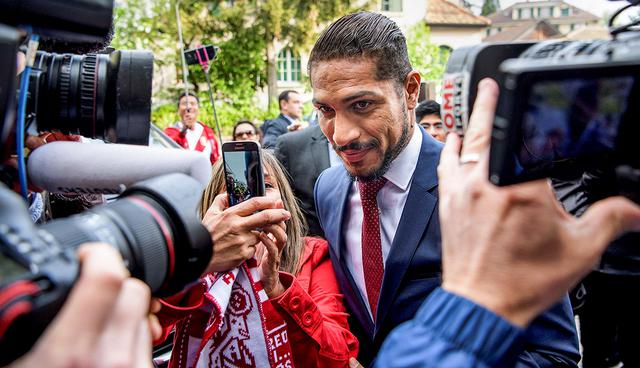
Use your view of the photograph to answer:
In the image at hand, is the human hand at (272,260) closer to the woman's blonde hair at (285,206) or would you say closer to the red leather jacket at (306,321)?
the red leather jacket at (306,321)

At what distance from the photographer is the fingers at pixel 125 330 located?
72 centimetres

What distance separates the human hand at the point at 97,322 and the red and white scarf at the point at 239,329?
890 mm

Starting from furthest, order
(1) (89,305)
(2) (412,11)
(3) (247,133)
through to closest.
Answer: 1. (2) (412,11)
2. (3) (247,133)
3. (1) (89,305)

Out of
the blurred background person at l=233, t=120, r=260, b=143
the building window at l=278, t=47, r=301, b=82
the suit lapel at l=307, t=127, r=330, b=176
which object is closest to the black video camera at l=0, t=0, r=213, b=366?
the suit lapel at l=307, t=127, r=330, b=176

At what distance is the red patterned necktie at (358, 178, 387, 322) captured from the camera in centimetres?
185

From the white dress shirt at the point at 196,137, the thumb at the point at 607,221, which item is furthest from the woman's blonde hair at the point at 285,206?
the white dress shirt at the point at 196,137

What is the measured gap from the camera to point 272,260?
1.73 meters

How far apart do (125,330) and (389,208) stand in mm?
1323

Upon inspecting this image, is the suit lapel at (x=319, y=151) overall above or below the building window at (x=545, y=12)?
below

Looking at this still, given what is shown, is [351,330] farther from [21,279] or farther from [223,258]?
[21,279]

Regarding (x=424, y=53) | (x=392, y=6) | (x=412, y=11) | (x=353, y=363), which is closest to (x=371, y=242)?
(x=353, y=363)

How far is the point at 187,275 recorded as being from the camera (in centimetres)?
102

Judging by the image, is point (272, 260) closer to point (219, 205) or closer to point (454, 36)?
point (219, 205)

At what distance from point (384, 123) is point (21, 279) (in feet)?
4.70
